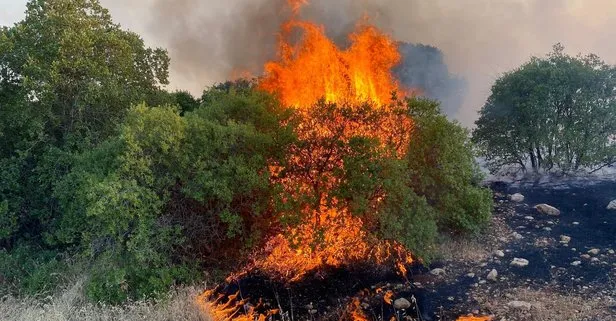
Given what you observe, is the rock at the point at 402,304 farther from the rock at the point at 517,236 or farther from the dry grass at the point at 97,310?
the rock at the point at 517,236

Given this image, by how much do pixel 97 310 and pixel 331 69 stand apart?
9902 millimetres

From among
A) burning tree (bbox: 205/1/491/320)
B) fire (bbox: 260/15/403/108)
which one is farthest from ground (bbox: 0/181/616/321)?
fire (bbox: 260/15/403/108)

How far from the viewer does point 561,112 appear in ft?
70.3

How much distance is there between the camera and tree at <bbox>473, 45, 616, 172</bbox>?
817 inches

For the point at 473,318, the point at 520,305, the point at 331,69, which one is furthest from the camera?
the point at 331,69

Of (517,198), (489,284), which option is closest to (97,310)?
(489,284)

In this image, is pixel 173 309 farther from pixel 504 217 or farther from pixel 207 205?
pixel 504 217

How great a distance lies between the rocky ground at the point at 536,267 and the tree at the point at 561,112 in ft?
10.7

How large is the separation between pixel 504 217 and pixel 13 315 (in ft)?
49.9

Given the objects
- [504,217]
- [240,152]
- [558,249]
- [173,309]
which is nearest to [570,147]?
[504,217]

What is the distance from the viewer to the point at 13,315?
10.2 metres

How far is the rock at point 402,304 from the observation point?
11.2m

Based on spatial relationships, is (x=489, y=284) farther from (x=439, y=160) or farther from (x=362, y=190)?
(x=362, y=190)

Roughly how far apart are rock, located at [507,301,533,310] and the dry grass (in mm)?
6698
